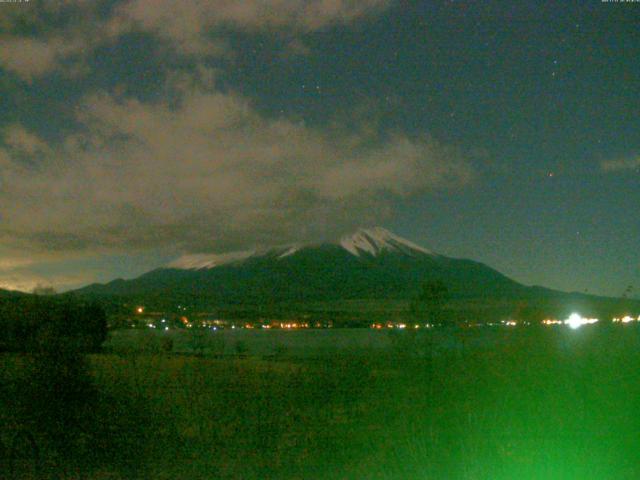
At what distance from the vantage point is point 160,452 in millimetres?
10758

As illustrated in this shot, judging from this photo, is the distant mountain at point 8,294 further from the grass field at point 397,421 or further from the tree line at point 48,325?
the grass field at point 397,421

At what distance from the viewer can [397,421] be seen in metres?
11.5

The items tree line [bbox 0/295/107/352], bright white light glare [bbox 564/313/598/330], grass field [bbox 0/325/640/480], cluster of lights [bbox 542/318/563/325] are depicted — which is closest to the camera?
grass field [bbox 0/325/640/480]

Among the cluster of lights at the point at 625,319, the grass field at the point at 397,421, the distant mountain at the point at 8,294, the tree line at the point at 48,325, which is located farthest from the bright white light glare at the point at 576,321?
the distant mountain at the point at 8,294

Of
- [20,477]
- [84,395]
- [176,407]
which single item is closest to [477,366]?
[176,407]

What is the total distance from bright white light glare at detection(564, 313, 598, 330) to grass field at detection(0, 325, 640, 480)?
3.05 ft

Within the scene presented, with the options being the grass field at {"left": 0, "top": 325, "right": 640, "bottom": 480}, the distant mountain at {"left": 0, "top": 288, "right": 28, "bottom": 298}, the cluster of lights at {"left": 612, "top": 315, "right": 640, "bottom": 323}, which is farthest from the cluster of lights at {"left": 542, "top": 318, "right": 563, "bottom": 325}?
the distant mountain at {"left": 0, "top": 288, "right": 28, "bottom": 298}

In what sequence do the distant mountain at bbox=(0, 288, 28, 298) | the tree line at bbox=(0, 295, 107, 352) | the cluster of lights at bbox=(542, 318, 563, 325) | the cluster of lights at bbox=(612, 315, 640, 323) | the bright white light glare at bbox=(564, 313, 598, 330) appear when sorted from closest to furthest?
the tree line at bbox=(0, 295, 107, 352)
the cluster of lights at bbox=(612, 315, 640, 323)
the bright white light glare at bbox=(564, 313, 598, 330)
the cluster of lights at bbox=(542, 318, 563, 325)
the distant mountain at bbox=(0, 288, 28, 298)

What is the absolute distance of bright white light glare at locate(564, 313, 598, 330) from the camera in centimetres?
1549

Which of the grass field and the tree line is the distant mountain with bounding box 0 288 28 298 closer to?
the tree line

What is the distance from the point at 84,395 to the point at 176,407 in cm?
280

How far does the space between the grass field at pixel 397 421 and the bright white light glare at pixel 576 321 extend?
930 millimetres

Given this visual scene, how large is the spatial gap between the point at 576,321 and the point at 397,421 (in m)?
5.98

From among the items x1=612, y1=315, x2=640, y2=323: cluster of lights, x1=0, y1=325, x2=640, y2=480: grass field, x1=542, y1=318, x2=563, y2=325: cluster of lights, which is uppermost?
x1=612, y1=315, x2=640, y2=323: cluster of lights
